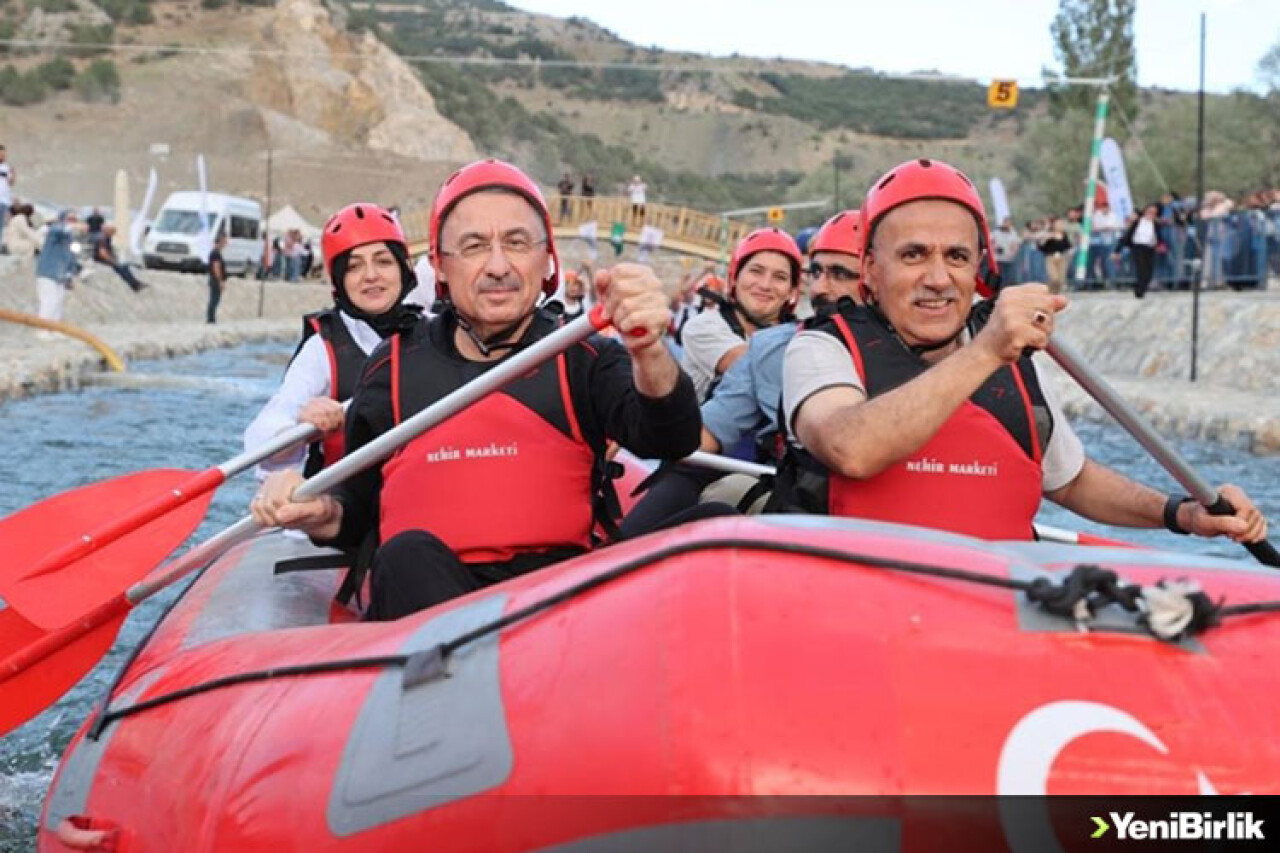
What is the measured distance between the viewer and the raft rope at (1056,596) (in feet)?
7.57

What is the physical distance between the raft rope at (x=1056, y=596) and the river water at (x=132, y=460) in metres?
2.53

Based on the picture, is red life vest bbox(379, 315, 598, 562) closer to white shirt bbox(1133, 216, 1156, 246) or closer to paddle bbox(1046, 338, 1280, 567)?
paddle bbox(1046, 338, 1280, 567)

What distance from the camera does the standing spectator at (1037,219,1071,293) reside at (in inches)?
880

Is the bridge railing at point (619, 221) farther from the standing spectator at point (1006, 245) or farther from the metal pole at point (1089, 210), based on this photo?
the metal pole at point (1089, 210)

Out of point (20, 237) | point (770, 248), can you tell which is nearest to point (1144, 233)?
point (770, 248)

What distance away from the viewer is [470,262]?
13.0 feet

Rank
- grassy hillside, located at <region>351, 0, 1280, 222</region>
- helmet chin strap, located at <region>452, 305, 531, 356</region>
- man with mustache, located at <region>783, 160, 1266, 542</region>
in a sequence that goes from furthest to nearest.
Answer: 1. grassy hillside, located at <region>351, 0, 1280, 222</region>
2. helmet chin strap, located at <region>452, 305, 531, 356</region>
3. man with mustache, located at <region>783, 160, 1266, 542</region>

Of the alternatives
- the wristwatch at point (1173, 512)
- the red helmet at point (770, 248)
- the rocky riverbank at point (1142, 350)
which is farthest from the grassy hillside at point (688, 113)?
the wristwatch at point (1173, 512)

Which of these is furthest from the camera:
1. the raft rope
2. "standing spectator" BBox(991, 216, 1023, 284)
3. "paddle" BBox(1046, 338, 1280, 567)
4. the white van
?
the white van

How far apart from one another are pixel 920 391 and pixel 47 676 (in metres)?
2.77

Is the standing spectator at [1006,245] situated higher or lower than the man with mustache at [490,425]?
higher

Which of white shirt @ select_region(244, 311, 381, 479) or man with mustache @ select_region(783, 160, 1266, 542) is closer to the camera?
man with mustache @ select_region(783, 160, 1266, 542)

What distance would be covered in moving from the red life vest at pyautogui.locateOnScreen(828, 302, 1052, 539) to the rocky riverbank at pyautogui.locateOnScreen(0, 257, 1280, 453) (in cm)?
936

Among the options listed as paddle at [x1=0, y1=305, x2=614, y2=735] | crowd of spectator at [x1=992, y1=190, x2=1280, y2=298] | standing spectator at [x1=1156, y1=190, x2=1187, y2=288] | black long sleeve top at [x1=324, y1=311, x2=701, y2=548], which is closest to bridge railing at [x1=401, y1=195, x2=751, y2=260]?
crowd of spectator at [x1=992, y1=190, x2=1280, y2=298]
